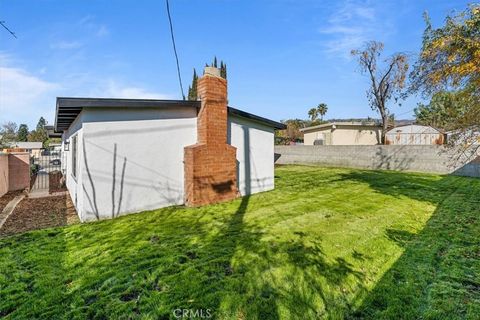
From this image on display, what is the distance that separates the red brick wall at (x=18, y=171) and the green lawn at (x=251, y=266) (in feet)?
22.9

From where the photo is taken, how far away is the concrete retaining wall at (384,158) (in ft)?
49.6

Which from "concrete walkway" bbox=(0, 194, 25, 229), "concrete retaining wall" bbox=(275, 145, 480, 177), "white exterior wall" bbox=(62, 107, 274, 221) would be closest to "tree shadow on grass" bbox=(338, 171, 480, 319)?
"white exterior wall" bbox=(62, 107, 274, 221)

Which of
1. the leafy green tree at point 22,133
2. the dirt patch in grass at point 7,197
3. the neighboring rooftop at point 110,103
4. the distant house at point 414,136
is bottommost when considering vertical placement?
the dirt patch in grass at point 7,197

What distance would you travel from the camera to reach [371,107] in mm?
27031

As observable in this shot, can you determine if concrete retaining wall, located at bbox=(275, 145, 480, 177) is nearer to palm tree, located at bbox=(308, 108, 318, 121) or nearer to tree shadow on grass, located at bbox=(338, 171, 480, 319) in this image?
tree shadow on grass, located at bbox=(338, 171, 480, 319)

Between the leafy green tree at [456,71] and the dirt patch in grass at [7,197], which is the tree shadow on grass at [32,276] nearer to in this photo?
the dirt patch in grass at [7,197]

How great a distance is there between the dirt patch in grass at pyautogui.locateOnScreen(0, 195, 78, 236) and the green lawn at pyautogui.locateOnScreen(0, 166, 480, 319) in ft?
2.63

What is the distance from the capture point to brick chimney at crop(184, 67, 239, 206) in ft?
23.6

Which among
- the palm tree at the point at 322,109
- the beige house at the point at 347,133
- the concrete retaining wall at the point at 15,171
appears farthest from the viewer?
the palm tree at the point at 322,109

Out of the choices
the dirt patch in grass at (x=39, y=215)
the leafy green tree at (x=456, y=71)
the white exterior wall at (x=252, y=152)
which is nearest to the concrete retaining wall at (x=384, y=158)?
the leafy green tree at (x=456, y=71)

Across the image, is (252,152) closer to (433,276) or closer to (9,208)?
(433,276)

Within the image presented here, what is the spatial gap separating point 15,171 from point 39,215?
5.18 metres

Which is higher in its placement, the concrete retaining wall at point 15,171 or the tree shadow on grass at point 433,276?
the concrete retaining wall at point 15,171

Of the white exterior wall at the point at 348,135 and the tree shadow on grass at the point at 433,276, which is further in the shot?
the white exterior wall at the point at 348,135
